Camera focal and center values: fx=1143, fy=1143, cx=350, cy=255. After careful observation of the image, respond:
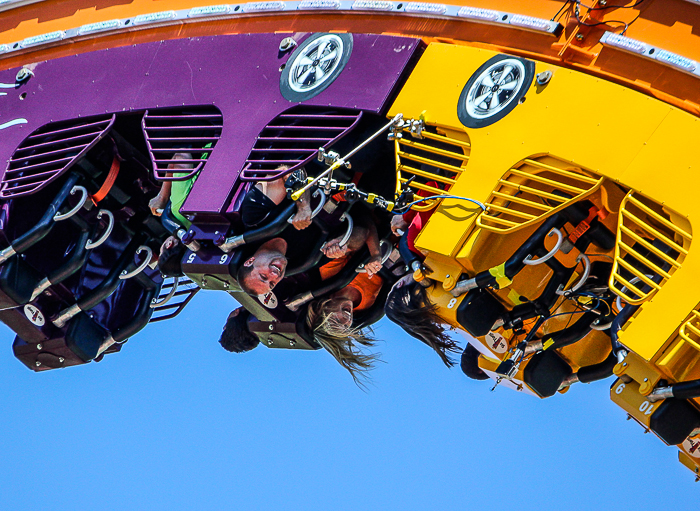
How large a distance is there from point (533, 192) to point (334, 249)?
1875 millimetres

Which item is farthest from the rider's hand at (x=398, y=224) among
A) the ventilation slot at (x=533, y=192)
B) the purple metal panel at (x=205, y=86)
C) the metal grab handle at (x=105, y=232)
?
the metal grab handle at (x=105, y=232)

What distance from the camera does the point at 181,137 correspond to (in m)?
8.88

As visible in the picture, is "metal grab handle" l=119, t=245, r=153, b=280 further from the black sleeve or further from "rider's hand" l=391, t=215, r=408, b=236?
"rider's hand" l=391, t=215, r=408, b=236

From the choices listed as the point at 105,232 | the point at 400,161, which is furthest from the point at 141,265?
the point at 400,161

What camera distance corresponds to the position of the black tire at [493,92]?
7.52 metres

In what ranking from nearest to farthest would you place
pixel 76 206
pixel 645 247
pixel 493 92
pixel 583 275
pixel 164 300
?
pixel 645 247, pixel 583 275, pixel 493 92, pixel 76 206, pixel 164 300

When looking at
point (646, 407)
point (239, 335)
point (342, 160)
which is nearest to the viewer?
point (646, 407)

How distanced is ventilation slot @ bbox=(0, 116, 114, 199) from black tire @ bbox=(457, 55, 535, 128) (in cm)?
307

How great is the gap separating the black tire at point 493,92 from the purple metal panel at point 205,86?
2.06 feet

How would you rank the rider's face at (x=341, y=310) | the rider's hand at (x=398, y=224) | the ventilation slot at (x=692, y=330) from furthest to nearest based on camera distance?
the rider's face at (x=341, y=310) < the rider's hand at (x=398, y=224) < the ventilation slot at (x=692, y=330)

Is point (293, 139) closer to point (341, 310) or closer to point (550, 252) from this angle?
point (341, 310)

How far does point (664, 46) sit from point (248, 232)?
10.3 feet

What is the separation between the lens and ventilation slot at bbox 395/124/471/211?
7598mm

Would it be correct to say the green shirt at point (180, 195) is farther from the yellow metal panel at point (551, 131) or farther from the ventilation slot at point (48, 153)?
the yellow metal panel at point (551, 131)
